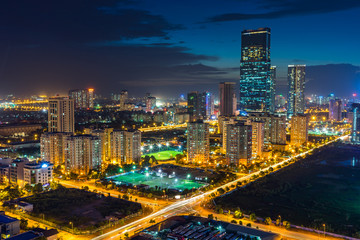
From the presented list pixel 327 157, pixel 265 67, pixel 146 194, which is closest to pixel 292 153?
pixel 327 157

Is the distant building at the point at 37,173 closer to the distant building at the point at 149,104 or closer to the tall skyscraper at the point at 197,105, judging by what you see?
the tall skyscraper at the point at 197,105

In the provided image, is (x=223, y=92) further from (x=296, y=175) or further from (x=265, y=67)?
(x=296, y=175)

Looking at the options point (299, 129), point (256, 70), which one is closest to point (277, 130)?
point (299, 129)

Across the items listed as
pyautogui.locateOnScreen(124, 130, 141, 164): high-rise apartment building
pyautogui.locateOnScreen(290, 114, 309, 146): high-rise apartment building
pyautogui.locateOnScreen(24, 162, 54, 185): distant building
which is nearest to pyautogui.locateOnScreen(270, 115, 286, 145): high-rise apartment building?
pyautogui.locateOnScreen(290, 114, 309, 146): high-rise apartment building

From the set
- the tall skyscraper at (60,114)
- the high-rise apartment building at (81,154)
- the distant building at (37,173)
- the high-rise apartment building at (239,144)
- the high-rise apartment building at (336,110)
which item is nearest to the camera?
the distant building at (37,173)

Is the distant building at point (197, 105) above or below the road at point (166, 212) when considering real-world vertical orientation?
above

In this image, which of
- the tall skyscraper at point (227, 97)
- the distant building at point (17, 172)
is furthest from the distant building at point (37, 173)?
the tall skyscraper at point (227, 97)
